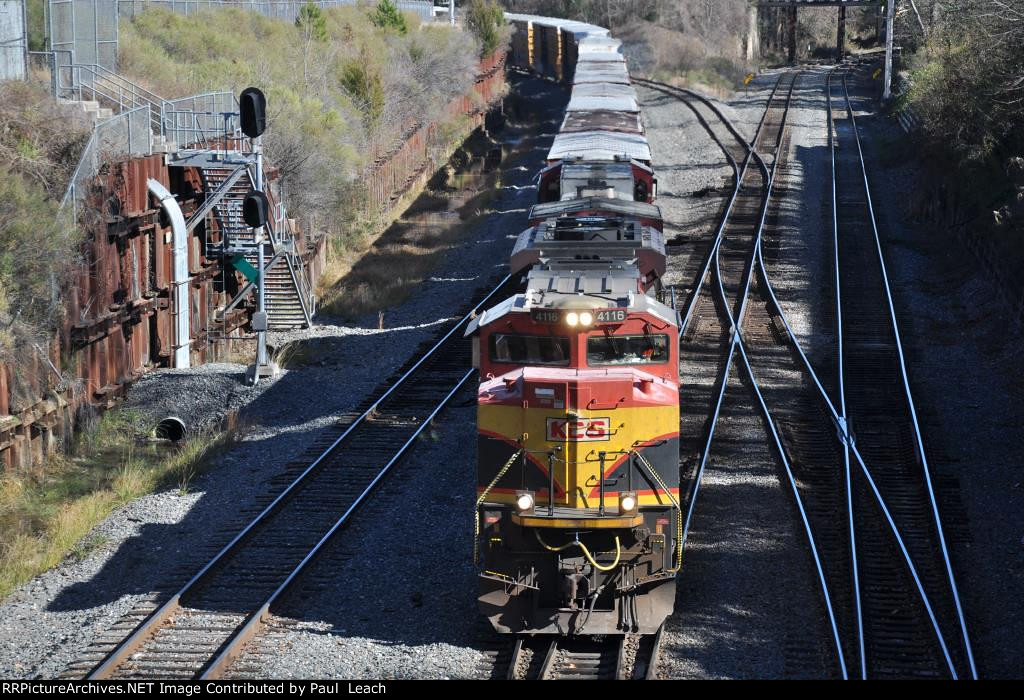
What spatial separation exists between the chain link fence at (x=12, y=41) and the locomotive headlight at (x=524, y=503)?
1983 cm

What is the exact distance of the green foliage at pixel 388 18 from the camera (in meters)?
62.1

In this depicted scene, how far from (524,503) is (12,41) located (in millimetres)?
21112

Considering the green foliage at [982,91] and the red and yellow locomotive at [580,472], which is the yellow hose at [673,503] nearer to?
the red and yellow locomotive at [580,472]

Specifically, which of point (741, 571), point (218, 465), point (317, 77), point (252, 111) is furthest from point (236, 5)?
point (741, 571)

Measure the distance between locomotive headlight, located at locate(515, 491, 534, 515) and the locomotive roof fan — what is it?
13.4 metres

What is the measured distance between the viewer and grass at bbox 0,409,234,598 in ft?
49.0

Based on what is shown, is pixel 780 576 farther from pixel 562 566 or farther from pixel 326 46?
pixel 326 46

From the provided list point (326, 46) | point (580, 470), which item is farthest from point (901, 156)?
point (580, 470)

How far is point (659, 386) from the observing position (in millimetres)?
12078

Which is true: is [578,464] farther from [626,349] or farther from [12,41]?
[12,41]

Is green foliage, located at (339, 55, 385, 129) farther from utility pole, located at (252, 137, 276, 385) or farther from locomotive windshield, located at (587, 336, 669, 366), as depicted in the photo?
locomotive windshield, located at (587, 336, 669, 366)

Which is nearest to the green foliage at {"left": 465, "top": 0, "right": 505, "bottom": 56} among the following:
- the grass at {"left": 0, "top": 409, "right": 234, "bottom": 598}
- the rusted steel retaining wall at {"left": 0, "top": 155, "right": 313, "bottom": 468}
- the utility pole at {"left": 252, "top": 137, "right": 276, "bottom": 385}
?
the rusted steel retaining wall at {"left": 0, "top": 155, "right": 313, "bottom": 468}

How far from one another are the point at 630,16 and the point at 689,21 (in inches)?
246

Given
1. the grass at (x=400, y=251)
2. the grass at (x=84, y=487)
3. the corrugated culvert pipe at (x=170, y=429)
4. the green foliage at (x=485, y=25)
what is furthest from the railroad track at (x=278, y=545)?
the green foliage at (x=485, y=25)
